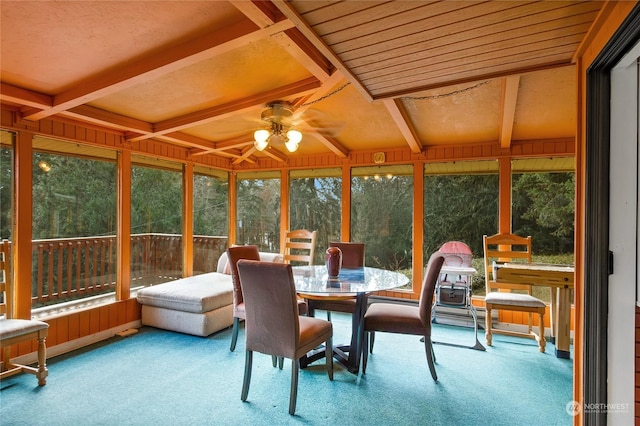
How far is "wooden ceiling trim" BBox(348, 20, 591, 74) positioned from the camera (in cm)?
151

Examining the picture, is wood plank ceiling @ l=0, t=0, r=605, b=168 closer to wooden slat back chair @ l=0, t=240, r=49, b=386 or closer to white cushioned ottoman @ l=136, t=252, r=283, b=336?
wooden slat back chair @ l=0, t=240, r=49, b=386

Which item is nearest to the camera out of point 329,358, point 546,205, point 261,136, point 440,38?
A: point 440,38

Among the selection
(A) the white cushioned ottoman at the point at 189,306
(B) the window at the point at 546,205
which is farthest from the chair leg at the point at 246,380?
(B) the window at the point at 546,205

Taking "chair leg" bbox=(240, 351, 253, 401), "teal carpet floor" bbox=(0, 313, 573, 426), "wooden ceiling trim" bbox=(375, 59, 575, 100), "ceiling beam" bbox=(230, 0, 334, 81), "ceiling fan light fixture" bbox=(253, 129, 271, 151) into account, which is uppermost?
"ceiling beam" bbox=(230, 0, 334, 81)

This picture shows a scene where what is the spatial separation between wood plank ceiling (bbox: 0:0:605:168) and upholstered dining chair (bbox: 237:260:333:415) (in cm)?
138

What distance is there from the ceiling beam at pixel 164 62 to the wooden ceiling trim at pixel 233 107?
0.80m

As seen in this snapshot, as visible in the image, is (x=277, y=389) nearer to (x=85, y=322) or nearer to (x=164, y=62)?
(x=85, y=322)

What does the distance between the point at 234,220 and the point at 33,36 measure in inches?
151

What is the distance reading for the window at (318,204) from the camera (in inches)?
197

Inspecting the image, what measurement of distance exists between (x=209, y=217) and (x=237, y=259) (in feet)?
7.17

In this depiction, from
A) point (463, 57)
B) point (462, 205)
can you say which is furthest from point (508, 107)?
point (462, 205)

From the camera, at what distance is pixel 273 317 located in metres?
2.19
